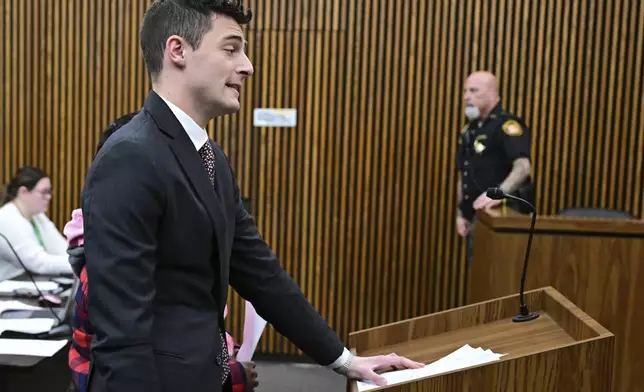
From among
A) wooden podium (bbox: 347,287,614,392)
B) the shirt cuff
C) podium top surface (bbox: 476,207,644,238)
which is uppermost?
podium top surface (bbox: 476,207,644,238)

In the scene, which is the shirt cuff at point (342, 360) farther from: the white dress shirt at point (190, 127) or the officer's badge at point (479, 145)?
the officer's badge at point (479, 145)

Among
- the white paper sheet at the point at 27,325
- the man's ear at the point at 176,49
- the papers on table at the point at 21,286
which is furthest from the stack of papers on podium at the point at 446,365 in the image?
the papers on table at the point at 21,286

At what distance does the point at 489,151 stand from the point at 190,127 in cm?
336

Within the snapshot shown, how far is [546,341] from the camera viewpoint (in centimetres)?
182

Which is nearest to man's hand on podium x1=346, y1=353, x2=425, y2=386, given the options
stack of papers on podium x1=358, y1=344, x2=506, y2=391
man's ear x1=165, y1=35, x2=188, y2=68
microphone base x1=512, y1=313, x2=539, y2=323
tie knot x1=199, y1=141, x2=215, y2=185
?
stack of papers on podium x1=358, y1=344, x2=506, y2=391

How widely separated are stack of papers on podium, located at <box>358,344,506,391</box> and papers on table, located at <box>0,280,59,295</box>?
2.20m

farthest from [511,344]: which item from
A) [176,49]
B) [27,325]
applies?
[27,325]

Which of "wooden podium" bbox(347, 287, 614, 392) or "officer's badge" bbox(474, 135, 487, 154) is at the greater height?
"officer's badge" bbox(474, 135, 487, 154)

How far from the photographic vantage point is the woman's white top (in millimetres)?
3920

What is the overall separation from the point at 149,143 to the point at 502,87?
424 centimetres

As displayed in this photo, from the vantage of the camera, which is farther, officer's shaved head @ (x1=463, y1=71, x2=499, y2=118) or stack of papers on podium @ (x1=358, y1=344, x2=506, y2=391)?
officer's shaved head @ (x1=463, y1=71, x2=499, y2=118)

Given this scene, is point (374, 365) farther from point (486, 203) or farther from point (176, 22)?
point (486, 203)

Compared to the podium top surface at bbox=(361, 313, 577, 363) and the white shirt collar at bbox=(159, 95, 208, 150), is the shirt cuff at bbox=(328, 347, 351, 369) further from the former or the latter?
the white shirt collar at bbox=(159, 95, 208, 150)

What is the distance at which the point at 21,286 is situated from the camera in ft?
11.5
